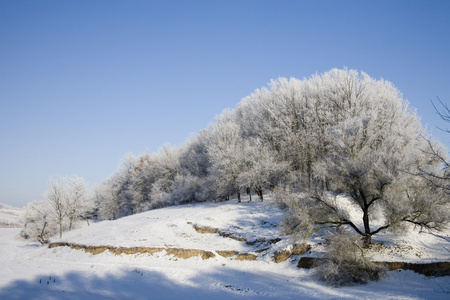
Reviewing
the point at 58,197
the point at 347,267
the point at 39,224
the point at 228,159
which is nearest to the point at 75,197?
the point at 58,197

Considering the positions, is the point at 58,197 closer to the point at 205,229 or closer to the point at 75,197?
the point at 75,197

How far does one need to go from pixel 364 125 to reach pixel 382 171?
13990 millimetres

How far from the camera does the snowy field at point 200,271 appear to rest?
14.2 m

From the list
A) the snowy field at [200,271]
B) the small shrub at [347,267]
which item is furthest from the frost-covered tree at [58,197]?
the small shrub at [347,267]

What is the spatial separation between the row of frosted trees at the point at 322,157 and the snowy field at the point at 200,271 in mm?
2641

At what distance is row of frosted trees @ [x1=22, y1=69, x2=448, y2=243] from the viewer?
17516 millimetres

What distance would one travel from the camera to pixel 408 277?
48.8 feet

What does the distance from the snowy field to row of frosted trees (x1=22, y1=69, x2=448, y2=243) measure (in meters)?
2.64

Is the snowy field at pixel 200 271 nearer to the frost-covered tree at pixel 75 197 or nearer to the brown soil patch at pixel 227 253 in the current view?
the brown soil patch at pixel 227 253

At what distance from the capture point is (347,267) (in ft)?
49.4

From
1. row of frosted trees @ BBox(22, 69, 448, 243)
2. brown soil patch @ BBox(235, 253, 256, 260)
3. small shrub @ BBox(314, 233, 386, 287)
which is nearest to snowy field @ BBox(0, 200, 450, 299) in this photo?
brown soil patch @ BBox(235, 253, 256, 260)

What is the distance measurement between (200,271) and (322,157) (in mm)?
21938

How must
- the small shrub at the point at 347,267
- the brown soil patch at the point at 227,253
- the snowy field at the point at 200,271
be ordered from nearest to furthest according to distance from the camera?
1. the snowy field at the point at 200,271
2. the small shrub at the point at 347,267
3. the brown soil patch at the point at 227,253

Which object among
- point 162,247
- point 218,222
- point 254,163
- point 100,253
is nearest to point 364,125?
point 254,163
